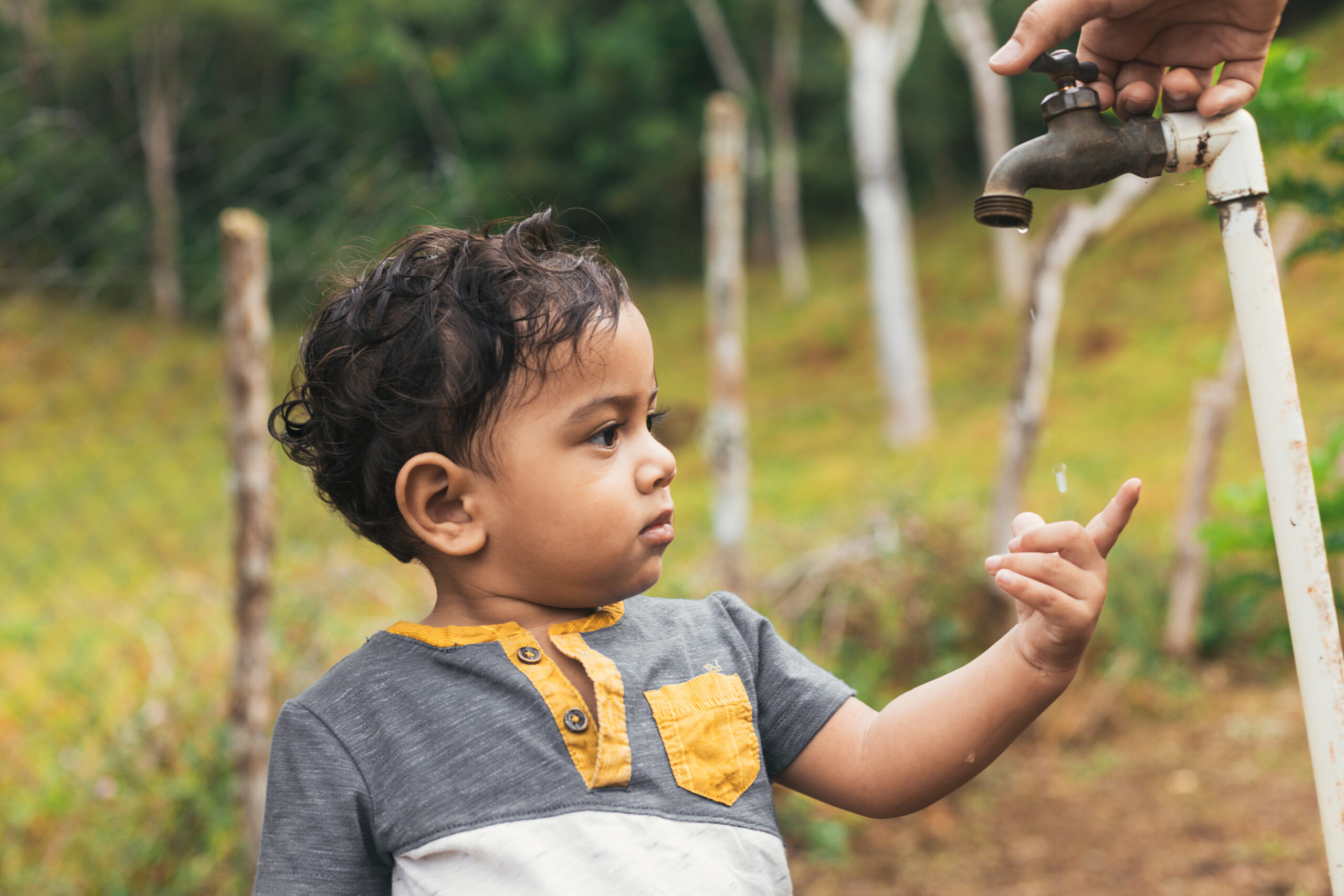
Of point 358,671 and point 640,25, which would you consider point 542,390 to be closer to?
point 358,671

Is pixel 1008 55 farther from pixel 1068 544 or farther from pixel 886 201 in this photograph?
pixel 886 201

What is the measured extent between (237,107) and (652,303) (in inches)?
654

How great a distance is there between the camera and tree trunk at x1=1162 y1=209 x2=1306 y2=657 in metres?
4.54

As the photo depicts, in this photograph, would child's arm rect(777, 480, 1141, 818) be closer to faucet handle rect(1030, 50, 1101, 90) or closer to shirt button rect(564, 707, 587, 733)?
shirt button rect(564, 707, 587, 733)

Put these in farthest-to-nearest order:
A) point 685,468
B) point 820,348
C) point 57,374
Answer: point 820,348
point 685,468
point 57,374

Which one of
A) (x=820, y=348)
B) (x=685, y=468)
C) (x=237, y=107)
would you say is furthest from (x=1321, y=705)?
(x=820, y=348)

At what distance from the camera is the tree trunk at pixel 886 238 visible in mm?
10562

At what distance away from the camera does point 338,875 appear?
1.12 metres

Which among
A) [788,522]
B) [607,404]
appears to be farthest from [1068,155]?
[788,522]

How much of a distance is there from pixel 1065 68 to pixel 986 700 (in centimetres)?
69

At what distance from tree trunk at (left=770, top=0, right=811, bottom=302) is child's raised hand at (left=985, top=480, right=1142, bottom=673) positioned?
1776 cm

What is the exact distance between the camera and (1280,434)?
1051 millimetres

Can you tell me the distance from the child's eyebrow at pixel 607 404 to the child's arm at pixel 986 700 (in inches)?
17.2

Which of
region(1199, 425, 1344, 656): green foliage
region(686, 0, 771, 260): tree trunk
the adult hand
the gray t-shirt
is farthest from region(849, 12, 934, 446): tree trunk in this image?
the gray t-shirt
